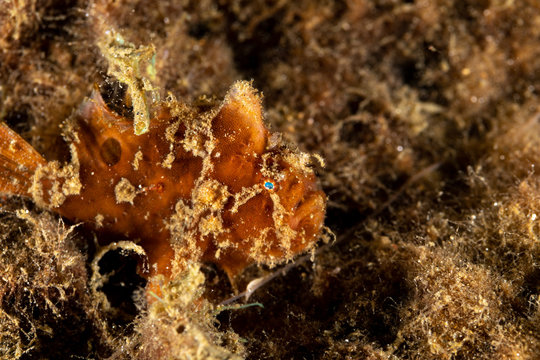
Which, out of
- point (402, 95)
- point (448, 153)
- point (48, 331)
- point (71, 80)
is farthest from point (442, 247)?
point (71, 80)

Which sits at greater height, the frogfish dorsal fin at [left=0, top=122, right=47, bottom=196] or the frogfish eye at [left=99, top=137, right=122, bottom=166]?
the frogfish dorsal fin at [left=0, top=122, right=47, bottom=196]

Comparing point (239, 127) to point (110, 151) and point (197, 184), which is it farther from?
point (110, 151)

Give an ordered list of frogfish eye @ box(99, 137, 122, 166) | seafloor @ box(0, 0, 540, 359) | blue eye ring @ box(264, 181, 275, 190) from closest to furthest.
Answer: seafloor @ box(0, 0, 540, 359)
blue eye ring @ box(264, 181, 275, 190)
frogfish eye @ box(99, 137, 122, 166)

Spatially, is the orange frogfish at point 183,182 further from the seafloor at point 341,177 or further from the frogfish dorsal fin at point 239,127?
the seafloor at point 341,177

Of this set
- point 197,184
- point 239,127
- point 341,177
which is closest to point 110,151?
point 197,184

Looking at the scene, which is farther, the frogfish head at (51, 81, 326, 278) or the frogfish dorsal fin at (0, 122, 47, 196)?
the frogfish dorsal fin at (0, 122, 47, 196)

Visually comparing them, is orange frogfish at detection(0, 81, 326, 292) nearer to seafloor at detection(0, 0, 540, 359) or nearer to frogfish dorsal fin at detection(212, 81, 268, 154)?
frogfish dorsal fin at detection(212, 81, 268, 154)

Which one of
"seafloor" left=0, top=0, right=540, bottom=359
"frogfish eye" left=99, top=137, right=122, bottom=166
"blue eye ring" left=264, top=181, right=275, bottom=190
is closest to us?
"seafloor" left=0, top=0, right=540, bottom=359

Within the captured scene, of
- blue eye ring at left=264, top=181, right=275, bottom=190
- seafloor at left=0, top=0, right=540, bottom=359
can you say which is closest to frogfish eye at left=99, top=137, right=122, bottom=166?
seafloor at left=0, top=0, right=540, bottom=359
